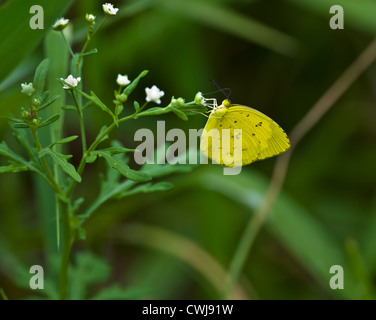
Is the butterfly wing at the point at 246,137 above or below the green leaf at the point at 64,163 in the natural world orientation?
above

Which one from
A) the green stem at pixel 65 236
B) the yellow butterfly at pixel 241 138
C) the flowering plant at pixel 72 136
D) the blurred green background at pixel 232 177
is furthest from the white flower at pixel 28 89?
the blurred green background at pixel 232 177

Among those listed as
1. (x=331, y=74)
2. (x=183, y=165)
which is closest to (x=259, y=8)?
(x=331, y=74)

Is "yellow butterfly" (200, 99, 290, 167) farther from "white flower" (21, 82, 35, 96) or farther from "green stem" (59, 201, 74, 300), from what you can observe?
"white flower" (21, 82, 35, 96)

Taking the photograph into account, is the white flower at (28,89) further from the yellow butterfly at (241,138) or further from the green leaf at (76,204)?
the yellow butterfly at (241,138)

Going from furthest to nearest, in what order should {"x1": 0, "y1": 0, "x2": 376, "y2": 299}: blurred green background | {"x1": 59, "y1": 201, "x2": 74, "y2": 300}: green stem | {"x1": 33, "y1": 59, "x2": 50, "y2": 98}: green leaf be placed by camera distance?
{"x1": 0, "y1": 0, "x2": 376, "y2": 299}: blurred green background
{"x1": 59, "y1": 201, "x2": 74, "y2": 300}: green stem
{"x1": 33, "y1": 59, "x2": 50, "y2": 98}: green leaf

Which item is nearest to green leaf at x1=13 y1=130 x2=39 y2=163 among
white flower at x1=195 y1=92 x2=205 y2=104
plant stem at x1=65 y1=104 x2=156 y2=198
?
plant stem at x1=65 y1=104 x2=156 y2=198

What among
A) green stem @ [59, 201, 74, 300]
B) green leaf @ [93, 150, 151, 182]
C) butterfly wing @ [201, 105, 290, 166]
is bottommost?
green stem @ [59, 201, 74, 300]

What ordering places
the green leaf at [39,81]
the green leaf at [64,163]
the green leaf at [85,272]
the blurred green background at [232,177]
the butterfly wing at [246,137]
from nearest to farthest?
the green leaf at [64,163]
the green leaf at [39,81]
the butterfly wing at [246,137]
the green leaf at [85,272]
the blurred green background at [232,177]
